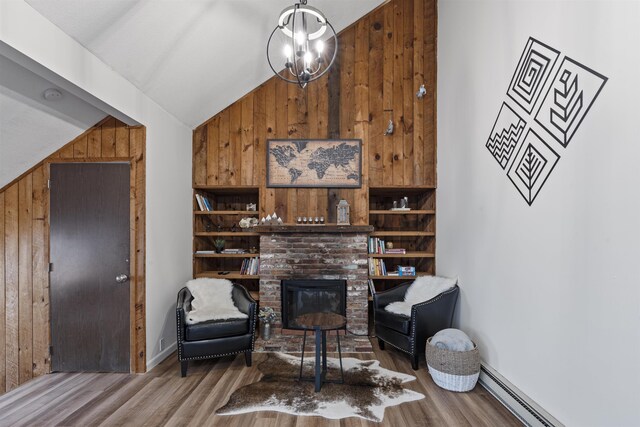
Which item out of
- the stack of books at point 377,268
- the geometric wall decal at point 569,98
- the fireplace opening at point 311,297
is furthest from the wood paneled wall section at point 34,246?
the geometric wall decal at point 569,98

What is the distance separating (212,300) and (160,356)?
2.46 ft

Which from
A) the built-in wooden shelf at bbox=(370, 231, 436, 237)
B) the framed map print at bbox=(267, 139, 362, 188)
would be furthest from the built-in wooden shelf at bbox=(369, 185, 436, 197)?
the built-in wooden shelf at bbox=(370, 231, 436, 237)

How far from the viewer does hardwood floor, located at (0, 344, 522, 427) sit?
2.15 metres

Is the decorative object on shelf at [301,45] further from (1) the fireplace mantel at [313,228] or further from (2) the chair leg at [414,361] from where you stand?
(2) the chair leg at [414,361]

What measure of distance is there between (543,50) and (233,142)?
11.2 feet

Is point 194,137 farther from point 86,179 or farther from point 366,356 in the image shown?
point 366,356

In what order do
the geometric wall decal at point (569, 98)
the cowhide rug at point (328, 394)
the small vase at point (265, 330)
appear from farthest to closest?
the small vase at point (265, 330), the cowhide rug at point (328, 394), the geometric wall decal at point (569, 98)

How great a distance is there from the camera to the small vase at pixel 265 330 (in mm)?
3600

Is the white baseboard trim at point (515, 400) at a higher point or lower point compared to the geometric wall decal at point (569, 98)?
lower

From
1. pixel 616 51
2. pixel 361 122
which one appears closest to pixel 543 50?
pixel 616 51

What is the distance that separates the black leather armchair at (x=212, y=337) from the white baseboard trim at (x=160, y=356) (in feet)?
1.39

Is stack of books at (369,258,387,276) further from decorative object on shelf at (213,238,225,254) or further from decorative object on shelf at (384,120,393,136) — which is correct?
decorative object on shelf at (213,238,225,254)

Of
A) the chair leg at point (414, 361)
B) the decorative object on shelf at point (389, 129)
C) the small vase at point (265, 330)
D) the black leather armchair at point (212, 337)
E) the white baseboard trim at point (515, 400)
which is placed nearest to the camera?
the white baseboard trim at point (515, 400)

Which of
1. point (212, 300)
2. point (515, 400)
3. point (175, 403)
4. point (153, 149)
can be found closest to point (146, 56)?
point (153, 149)
